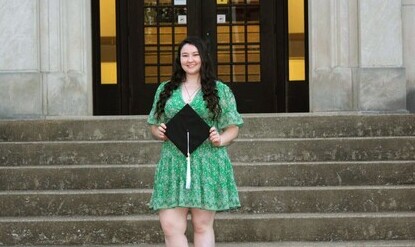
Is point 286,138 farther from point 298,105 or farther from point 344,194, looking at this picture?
point 298,105

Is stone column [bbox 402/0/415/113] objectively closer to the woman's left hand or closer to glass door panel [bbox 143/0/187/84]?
glass door panel [bbox 143/0/187/84]

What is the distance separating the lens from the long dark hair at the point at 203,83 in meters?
6.07

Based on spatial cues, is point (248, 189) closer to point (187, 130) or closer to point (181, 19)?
point (187, 130)

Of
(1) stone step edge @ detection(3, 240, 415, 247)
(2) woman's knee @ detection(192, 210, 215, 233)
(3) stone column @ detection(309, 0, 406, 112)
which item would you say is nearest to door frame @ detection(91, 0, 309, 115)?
(3) stone column @ detection(309, 0, 406, 112)

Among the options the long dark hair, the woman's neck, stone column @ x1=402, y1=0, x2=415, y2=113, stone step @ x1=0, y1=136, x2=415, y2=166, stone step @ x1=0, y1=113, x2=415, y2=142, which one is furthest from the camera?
stone column @ x1=402, y1=0, x2=415, y2=113

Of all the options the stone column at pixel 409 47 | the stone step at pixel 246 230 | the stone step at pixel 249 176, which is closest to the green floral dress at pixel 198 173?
the stone step at pixel 246 230

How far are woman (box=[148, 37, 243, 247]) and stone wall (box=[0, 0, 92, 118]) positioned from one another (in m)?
5.75

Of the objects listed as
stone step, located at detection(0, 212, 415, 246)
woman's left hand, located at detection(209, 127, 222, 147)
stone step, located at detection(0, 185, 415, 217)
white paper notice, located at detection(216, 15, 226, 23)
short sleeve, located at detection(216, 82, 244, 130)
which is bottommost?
stone step, located at detection(0, 212, 415, 246)

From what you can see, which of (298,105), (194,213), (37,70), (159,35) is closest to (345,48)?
(298,105)

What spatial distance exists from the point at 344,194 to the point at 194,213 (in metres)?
3.07

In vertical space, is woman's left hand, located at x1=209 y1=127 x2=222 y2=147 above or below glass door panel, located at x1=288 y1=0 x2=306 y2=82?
below

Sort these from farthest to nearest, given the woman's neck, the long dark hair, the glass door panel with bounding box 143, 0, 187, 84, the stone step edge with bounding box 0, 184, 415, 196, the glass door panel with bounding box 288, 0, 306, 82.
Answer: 1. the glass door panel with bounding box 143, 0, 187, 84
2. the glass door panel with bounding box 288, 0, 306, 82
3. the stone step edge with bounding box 0, 184, 415, 196
4. the woman's neck
5. the long dark hair

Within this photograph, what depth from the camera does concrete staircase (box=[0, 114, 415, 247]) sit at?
838 centimetres

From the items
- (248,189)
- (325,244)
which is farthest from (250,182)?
(325,244)
